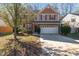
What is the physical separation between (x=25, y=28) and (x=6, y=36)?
0.24 m

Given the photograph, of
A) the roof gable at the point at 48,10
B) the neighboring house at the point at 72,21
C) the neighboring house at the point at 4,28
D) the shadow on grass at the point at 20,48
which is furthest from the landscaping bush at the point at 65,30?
the neighboring house at the point at 4,28

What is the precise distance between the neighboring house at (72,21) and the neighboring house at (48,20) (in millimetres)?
98

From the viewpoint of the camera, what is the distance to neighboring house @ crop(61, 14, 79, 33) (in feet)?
15.0

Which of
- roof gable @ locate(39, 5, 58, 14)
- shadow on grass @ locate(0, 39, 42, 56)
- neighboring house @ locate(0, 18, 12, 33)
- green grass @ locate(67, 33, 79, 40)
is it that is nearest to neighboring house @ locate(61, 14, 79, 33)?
green grass @ locate(67, 33, 79, 40)

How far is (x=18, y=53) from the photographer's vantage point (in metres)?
4.59

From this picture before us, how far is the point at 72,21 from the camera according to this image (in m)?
4.57

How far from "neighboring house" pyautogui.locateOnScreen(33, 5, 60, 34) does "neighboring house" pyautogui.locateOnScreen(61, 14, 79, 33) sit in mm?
98

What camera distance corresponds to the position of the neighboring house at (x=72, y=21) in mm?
4562

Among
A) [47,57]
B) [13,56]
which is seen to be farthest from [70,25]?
[13,56]

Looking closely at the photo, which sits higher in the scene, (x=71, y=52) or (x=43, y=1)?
(x=43, y=1)

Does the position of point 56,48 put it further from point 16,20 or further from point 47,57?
point 16,20

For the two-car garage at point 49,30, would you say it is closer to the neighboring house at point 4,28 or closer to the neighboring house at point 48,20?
the neighboring house at point 48,20

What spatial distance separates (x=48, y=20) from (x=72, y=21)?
0.90 feet

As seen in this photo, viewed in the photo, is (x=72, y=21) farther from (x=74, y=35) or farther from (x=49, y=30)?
(x=49, y=30)
